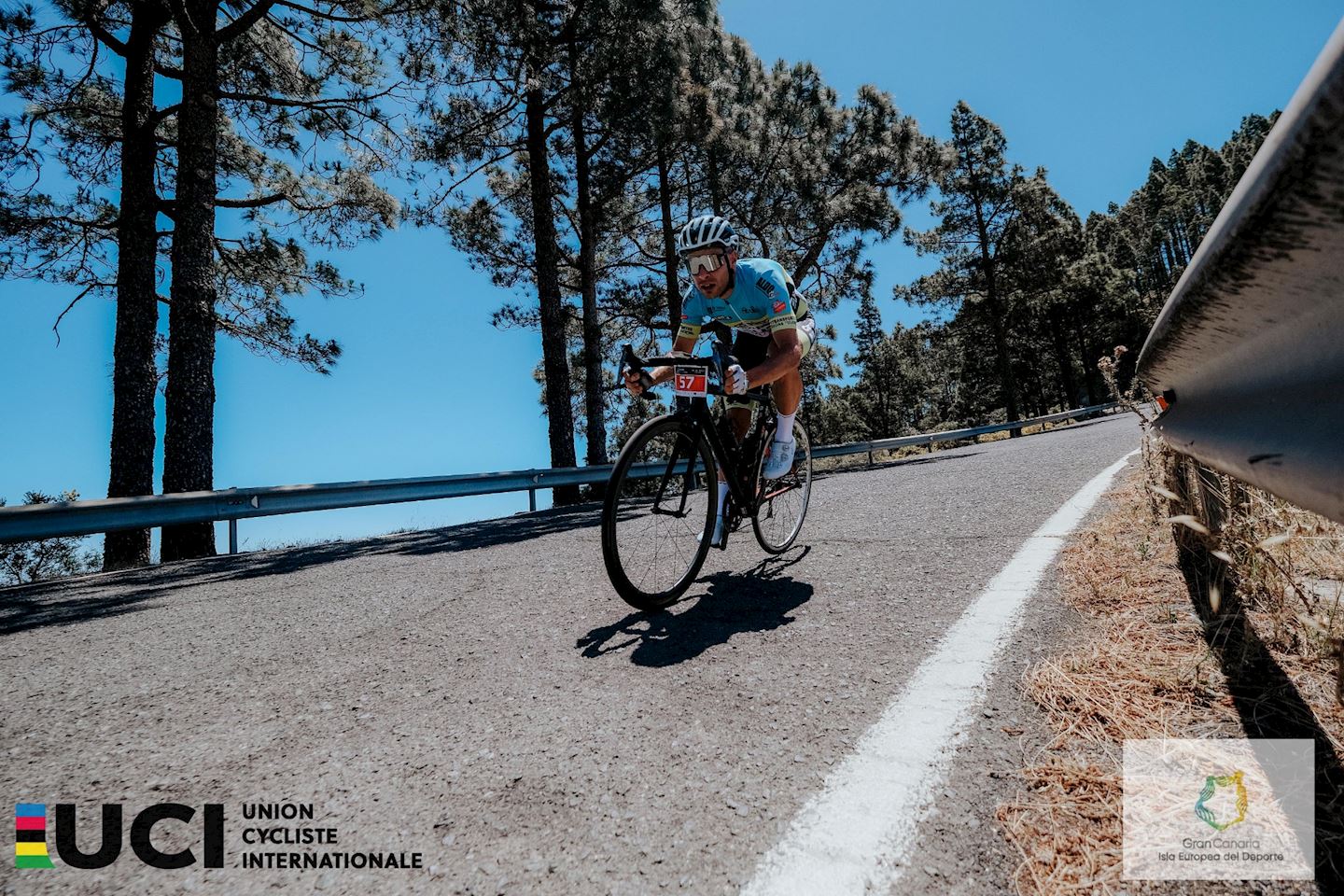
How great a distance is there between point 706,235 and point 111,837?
3364 mm

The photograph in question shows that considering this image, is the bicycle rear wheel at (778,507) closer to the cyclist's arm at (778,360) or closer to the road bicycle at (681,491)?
the road bicycle at (681,491)

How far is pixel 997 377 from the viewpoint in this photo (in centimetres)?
4919

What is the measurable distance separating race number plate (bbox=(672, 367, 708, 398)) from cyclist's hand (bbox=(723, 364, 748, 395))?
0.11 m

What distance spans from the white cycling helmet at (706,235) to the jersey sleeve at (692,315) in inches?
11.8

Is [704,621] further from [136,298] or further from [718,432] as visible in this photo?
[136,298]

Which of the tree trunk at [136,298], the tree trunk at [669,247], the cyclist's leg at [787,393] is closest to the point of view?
the cyclist's leg at [787,393]

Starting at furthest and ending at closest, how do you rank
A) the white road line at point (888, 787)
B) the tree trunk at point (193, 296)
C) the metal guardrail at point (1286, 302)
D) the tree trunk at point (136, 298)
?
the tree trunk at point (136, 298)
the tree trunk at point (193, 296)
the white road line at point (888, 787)
the metal guardrail at point (1286, 302)

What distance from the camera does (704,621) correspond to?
260cm

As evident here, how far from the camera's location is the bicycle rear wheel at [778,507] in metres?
3.86

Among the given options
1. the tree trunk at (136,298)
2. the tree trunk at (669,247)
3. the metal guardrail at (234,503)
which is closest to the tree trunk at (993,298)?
A: the tree trunk at (669,247)

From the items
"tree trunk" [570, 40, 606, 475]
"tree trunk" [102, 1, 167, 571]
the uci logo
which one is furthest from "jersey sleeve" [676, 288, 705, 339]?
"tree trunk" [570, 40, 606, 475]

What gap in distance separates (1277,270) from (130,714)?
2.97 m

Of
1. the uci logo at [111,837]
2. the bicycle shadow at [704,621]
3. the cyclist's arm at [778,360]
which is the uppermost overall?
the cyclist's arm at [778,360]

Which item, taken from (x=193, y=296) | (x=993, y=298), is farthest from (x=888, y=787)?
(x=993, y=298)
